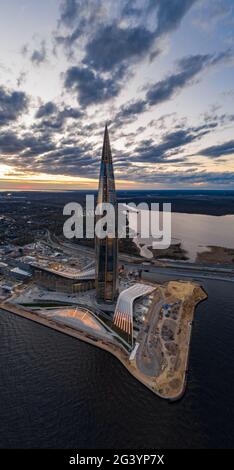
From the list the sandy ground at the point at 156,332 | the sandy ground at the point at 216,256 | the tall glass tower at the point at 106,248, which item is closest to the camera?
the sandy ground at the point at 156,332

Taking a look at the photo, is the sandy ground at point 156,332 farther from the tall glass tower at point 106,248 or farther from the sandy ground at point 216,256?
the sandy ground at point 216,256

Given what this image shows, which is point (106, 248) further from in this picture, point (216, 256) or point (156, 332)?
point (216, 256)

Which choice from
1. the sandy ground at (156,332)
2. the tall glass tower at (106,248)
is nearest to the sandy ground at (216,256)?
the sandy ground at (156,332)

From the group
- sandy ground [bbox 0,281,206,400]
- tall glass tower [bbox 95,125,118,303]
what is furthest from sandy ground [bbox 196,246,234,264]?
tall glass tower [bbox 95,125,118,303]

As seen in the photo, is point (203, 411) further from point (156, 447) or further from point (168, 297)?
point (168, 297)

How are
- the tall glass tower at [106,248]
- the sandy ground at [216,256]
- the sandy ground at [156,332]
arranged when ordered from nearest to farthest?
the sandy ground at [156,332], the tall glass tower at [106,248], the sandy ground at [216,256]

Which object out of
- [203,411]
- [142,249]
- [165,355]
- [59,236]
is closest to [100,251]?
[165,355]

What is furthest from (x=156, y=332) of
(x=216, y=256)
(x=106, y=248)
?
(x=216, y=256)

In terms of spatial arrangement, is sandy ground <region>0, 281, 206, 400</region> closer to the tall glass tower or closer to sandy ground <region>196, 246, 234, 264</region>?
the tall glass tower

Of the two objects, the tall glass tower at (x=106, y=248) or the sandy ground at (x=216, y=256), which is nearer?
the tall glass tower at (x=106, y=248)
